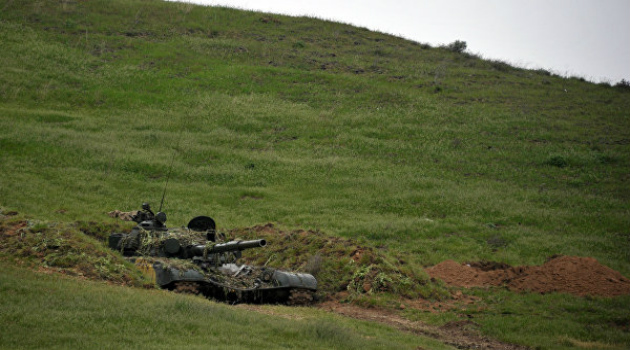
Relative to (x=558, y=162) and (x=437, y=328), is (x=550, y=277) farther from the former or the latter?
(x=558, y=162)

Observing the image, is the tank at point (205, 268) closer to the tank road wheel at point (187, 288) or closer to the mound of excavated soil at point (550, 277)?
the tank road wheel at point (187, 288)

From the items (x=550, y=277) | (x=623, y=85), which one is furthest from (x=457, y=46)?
(x=550, y=277)

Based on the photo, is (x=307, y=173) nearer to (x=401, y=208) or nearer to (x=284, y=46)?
(x=401, y=208)

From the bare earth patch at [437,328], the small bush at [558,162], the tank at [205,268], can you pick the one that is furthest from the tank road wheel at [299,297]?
the small bush at [558,162]

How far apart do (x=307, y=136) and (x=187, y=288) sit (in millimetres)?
24925

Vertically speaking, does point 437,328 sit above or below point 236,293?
above

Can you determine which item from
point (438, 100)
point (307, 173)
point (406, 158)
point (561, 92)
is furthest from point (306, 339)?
point (561, 92)

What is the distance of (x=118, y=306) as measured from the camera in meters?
12.2

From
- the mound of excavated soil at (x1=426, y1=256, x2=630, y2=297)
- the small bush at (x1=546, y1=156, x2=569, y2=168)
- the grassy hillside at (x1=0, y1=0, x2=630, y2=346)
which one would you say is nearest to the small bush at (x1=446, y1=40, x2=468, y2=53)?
the grassy hillside at (x1=0, y1=0, x2=630, y2=346)

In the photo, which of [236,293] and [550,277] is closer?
[236,293]

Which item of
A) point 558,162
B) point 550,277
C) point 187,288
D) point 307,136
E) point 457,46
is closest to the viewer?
point 187,288

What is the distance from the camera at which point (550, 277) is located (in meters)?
21.3

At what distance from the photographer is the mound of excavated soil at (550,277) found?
2038 cm

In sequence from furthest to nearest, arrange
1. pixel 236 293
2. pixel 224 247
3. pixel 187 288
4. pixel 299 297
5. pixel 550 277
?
pixel 550 277
pixel 299 297
pixel 224 247
pixel 236 293
pixel 187 288
